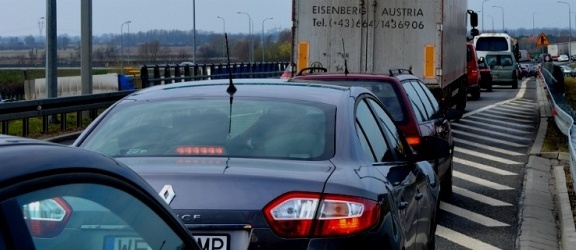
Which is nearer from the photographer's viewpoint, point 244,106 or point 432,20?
point 244,106

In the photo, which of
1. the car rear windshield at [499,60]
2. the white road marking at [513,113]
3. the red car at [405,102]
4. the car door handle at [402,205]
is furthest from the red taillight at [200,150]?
the car rear windshield at [499,60]

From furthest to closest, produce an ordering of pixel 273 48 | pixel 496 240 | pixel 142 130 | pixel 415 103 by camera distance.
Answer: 1. pixel 273 48
2. pixel 415 103
3. pixel 496 240
4. pixel 142 130

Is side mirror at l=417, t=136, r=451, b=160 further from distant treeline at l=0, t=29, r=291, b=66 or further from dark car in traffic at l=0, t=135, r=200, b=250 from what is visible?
distant treeline at l=0, t=29, r=291, b=66

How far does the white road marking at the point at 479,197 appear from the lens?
13.3 metres

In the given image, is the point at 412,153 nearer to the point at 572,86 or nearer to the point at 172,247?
the point at 172,247

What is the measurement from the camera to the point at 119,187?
3.04 m

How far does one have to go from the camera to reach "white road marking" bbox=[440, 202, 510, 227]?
38.3 ft

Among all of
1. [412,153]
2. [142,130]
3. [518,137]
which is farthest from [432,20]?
[142,130]

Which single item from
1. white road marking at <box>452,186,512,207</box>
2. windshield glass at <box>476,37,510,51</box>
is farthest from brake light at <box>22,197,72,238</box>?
windshield glass at <box>476,37,510,51</box>

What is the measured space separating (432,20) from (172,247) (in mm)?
17671

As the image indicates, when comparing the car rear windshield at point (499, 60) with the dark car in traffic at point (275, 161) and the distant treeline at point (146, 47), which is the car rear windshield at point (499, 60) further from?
the dark car in traffic at point (275, 161)

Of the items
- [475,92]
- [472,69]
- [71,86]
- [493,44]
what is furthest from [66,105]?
[493,44]

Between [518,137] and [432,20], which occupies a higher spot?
[432,20]

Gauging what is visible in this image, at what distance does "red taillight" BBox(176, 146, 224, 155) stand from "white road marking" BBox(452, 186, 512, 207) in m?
7.91
